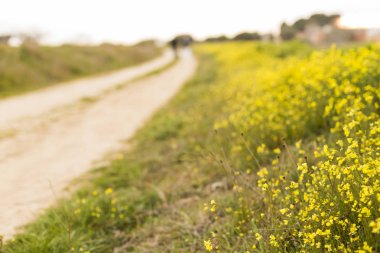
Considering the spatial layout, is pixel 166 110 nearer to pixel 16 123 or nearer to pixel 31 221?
pixel 16 123

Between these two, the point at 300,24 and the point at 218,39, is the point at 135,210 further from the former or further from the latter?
the point at 218,39

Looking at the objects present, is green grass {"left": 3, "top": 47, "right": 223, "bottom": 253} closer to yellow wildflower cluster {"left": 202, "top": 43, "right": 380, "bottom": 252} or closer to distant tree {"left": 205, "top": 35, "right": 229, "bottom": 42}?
yellow wildflower cluster {"left": 202, "top": 43, "right": 380, "bottom": 252}

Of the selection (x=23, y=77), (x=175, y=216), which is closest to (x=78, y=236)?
(x=175, y=216)

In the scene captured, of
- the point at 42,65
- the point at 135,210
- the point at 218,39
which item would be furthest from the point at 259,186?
the point at 218,39

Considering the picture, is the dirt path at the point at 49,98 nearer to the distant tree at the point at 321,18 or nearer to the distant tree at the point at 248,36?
the distant tree at the point at 248,36

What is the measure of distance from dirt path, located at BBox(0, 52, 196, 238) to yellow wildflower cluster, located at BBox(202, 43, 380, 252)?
229 centimetres

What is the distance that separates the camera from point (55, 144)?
827 centimetres

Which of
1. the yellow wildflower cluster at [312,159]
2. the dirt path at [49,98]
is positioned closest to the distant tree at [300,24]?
the dirt path at [49,98]

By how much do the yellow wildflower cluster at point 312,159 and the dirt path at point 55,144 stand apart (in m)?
2.29

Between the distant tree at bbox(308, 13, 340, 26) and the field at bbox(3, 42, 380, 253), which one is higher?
the distant tree at bbox(308, 13, 340, 26)

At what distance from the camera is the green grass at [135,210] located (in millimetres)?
3922

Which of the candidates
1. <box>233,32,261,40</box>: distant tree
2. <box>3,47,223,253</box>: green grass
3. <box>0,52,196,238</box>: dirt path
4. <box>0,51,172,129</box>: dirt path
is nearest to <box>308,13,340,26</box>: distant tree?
<box>233,32,261,40</box>: distant tree

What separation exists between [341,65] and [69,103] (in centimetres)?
941

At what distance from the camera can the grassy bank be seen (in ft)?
55.5
